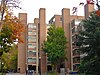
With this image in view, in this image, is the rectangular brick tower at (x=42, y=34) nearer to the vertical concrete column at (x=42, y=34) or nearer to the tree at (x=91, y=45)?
the vertical concrete column at (x=42, y=34)

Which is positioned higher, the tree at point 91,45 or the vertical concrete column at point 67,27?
the vertical concrete column at point 67,27

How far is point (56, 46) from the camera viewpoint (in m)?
80.5

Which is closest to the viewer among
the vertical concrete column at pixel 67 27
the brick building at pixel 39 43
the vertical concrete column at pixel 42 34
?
the vertical concrete column at pixel 67 27

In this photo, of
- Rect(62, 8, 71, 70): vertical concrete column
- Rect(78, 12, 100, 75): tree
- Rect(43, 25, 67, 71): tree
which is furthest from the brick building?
Rect(78, 12, 100, 75): tree

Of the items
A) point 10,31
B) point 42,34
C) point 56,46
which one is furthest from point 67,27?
point 10,31

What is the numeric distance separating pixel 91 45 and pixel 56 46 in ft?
159

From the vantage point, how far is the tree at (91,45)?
30737 mm

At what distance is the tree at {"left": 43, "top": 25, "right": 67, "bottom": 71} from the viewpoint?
261 feet

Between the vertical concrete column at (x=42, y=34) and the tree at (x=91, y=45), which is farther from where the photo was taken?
the vertical concrete column at (x=42, y=34)

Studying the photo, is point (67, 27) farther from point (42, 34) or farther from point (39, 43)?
point (39, 43)

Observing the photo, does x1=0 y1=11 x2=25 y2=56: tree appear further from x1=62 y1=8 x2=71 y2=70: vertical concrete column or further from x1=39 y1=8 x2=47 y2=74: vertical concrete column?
x1=39 y1=8 x2=47 y2=74: vertical concrete column

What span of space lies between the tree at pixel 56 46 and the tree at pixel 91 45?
1752 inches

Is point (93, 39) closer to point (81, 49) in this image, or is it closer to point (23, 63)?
point (81, 49)

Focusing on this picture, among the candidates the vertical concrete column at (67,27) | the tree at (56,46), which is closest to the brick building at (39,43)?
the vertical concrete column at (67,27)
